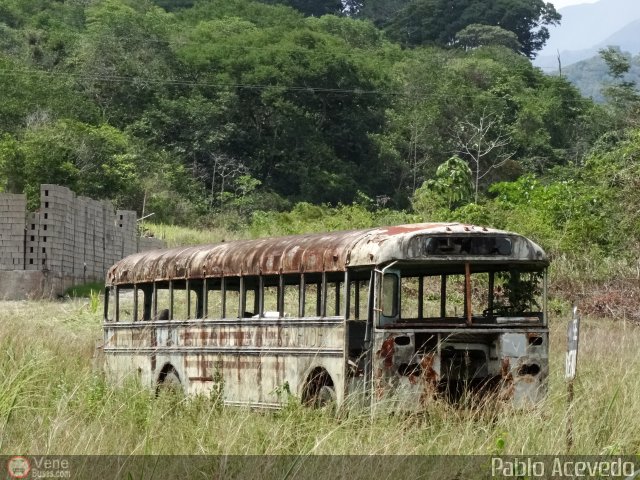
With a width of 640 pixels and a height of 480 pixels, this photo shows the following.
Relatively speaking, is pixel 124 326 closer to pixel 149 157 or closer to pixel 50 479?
pixel 50 479

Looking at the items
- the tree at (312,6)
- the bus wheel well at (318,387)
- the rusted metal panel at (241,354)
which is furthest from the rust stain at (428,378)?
the tree at (312,6)

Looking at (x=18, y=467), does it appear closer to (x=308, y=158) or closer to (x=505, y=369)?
(x=505, y=369)

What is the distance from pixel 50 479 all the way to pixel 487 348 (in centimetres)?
519

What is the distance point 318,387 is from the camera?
12.6 meters

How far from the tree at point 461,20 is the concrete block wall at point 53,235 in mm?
91495

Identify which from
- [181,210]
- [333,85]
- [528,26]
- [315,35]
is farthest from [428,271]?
[528,26]

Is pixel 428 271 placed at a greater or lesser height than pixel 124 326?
greater

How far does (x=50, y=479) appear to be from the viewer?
7.99m

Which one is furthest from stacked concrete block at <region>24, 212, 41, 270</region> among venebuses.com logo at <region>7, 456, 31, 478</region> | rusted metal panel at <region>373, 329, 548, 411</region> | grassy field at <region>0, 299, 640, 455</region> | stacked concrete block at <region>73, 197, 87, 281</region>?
venebuses.com logo at <region>7, 456, 31, 478</region>

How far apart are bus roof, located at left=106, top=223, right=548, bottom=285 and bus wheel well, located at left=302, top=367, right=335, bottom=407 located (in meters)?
1.05

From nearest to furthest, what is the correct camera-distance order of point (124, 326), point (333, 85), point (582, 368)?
point (582, 368) → point (124, 326) → point (333, 85)

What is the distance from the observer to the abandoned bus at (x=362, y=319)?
38.2 ft

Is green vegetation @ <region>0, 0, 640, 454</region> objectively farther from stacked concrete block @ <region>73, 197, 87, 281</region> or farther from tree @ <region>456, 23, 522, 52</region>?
stacked concrete block @ <region>73, 197, 87, 281</region>

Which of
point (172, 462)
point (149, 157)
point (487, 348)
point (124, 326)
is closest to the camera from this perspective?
point (172, 462)
